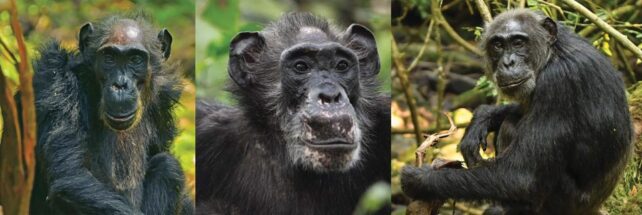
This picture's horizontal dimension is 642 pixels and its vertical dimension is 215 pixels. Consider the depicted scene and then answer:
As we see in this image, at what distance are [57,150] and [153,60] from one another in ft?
2.01

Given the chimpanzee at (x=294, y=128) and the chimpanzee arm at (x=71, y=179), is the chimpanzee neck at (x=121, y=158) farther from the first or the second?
the chimpanzee at (x=294, y=128)

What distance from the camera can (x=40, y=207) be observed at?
4.28 metres

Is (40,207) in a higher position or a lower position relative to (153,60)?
lower

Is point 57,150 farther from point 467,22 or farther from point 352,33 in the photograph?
point 467,22

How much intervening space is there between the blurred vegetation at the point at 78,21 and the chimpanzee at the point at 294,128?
24 centimetres

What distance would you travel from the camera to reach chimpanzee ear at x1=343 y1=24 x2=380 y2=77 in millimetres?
4352

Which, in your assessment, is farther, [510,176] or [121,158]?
[510,176]

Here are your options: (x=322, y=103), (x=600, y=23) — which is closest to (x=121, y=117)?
(x=322, y=103)

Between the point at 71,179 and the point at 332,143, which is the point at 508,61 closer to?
the point at 332,143

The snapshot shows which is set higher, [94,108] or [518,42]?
[518,42]

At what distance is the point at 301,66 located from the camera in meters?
4.15

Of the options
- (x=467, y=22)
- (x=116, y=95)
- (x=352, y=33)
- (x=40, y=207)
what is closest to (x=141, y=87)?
(x=116, y=95)

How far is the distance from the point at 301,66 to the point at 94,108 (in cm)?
99

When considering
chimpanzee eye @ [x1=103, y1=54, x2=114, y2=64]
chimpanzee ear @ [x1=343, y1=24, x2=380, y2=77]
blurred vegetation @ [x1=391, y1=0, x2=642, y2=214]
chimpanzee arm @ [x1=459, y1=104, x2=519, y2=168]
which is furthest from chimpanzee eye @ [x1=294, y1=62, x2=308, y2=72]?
blurred vegetation @ [x1=391, y1=0, x2=642, y2=214]
